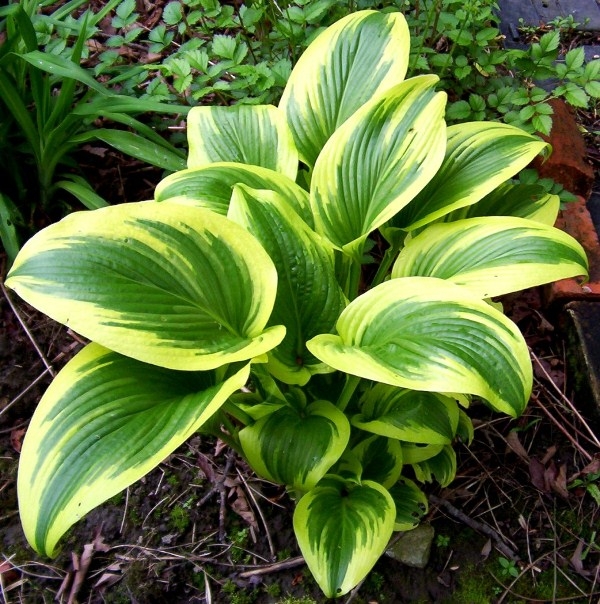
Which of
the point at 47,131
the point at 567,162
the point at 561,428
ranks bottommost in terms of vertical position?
the point at 561,428

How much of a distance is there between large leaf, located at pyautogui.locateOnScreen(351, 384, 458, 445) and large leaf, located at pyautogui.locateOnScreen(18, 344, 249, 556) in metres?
0.35

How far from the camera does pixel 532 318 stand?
157 centimetres

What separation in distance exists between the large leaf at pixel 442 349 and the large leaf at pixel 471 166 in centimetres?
27

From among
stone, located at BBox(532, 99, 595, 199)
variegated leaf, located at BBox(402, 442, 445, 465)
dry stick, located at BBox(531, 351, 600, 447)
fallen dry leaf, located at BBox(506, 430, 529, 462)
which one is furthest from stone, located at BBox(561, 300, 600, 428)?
variegated leaf, located at BBox(402, 442, 445, 465)

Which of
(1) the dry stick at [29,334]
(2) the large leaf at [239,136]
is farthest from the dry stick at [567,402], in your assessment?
(1) the dry stick at [29,334]

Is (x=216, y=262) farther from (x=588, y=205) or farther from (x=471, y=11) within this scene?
(x=588, y=205)

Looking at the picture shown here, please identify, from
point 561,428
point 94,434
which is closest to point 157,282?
point 94,434

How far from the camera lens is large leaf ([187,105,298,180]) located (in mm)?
1157

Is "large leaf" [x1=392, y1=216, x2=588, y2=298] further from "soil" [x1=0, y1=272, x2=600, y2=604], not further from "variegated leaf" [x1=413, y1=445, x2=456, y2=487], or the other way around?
"soil" [x1=0, y1=272, x2=600, y2=604]

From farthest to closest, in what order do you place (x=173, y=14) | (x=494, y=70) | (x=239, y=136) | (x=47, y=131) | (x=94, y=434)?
1. (x=47, y=131)
2. (x=173, y=14)
3. (x=494, y=70)
4. (x=239, y=136)
5. (x=94, y=434)

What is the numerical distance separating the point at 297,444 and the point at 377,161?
1.66ft

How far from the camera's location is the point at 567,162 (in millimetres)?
A: 1611

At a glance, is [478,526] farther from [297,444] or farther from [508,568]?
[297,444]

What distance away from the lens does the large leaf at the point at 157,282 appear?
0.75 metres
